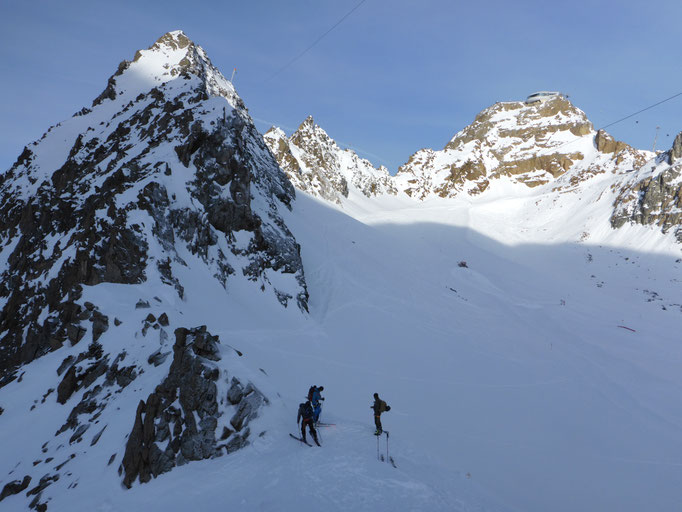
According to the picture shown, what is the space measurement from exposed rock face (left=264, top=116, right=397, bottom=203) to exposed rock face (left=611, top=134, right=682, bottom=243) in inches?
1694

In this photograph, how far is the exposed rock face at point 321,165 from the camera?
69.3m

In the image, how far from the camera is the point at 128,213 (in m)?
21.4

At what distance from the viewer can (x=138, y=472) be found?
32.7ft

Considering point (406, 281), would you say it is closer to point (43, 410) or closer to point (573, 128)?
point (43, 410)

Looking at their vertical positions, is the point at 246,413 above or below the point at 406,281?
below

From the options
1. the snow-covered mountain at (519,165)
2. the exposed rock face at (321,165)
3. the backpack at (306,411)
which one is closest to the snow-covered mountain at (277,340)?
the backpack at (306,411)

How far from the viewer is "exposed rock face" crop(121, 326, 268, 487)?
10125mm

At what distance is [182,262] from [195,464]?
45.6 feet

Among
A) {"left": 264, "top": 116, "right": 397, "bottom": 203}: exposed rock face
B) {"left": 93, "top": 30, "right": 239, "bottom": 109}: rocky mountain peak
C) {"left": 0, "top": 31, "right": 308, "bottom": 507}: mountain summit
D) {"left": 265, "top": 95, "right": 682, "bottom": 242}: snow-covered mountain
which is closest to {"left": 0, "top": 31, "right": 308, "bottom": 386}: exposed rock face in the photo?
{"left": 0, "top": 31, "right": 308, "bottom": 507}: mountain summit

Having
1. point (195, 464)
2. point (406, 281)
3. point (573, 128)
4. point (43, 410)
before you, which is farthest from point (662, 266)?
point (573, 128)

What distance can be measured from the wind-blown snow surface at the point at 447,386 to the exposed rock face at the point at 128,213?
2.41m

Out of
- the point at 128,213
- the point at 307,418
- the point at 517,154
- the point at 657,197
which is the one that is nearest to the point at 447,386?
the point at 307,418

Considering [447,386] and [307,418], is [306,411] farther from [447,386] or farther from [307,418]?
[447,386]

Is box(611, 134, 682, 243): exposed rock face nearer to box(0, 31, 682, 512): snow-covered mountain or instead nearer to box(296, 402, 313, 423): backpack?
box(0, 31, 682, 512): snow-covered mountain
